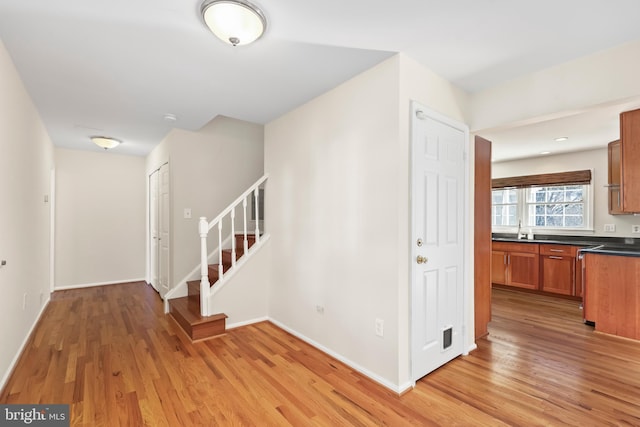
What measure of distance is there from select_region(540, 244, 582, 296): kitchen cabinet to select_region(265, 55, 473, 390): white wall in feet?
10.6

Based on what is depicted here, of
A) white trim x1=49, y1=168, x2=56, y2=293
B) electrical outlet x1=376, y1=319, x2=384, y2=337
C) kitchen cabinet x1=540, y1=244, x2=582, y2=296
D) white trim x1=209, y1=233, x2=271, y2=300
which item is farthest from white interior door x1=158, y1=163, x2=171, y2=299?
kitchen cabinet x1=540, y1=244, x2=582, y2=296

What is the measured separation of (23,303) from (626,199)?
567cm

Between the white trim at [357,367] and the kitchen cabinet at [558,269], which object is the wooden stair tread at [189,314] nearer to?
the white trim at [357,367]

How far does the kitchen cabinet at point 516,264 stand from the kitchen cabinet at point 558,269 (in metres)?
0.09

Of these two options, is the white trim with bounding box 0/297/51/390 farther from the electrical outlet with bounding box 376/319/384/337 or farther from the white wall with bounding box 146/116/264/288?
the electrical outlet with bounding box 376/319/384/337

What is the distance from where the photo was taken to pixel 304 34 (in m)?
1.94

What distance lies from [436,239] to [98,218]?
18.8 feet

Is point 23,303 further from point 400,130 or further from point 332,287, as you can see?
point 400,130

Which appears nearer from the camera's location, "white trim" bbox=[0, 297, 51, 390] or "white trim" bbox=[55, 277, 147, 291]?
"white trim" bbox=[0, 297, 51, 390]

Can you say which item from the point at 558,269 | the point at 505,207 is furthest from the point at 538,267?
the point at 505,207

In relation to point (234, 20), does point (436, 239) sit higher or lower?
lower

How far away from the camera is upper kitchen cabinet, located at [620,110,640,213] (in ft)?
9.16

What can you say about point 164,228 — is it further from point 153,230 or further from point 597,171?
point 597,171

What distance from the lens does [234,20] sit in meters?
1.69
